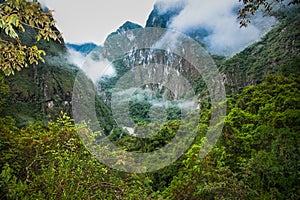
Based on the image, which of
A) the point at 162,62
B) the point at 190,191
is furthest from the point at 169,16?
the point at 190,191

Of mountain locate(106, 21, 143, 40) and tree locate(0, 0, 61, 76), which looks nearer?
tree locate(0, 0, 61, 76)

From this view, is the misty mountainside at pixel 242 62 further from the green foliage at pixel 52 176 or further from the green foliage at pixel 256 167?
the green foliage at pixel 52 176

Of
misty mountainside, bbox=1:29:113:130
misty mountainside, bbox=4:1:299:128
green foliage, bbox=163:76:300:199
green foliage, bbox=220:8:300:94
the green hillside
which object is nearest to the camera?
the green hillside

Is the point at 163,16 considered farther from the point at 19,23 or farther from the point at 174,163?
the point at 19,23

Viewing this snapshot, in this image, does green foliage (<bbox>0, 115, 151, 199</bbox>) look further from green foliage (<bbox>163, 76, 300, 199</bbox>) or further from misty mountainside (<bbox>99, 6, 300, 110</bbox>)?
misty mountainside (<bbox>99, 6, 300, 110</bbox>)

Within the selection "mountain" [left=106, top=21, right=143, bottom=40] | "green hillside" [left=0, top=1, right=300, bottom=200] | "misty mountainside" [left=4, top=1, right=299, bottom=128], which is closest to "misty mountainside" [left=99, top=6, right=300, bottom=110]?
"misty mountainside" [left=4, top=1, right=299, bottom=128]

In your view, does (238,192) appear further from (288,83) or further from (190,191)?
(288,83)

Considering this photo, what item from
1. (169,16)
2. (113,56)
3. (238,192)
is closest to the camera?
(238,192)

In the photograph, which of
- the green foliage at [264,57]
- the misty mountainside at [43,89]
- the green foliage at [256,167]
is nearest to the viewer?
the green foliage at [256,167]

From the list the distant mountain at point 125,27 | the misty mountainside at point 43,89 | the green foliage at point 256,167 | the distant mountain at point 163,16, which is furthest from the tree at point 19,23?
the distant mountain at point 125,27

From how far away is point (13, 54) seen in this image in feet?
8.27

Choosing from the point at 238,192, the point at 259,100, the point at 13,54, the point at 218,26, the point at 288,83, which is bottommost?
the point at 238,192

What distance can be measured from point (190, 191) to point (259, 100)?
34.7 feet

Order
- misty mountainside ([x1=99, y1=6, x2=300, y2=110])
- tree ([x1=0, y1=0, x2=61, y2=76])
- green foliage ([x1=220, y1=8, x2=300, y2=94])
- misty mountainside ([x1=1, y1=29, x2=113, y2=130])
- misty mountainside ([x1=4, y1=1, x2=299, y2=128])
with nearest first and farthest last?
tree ([x1=0, y1=0, x2=61, y2=76])
misty mountainside ([x1=99, y1=6, x2=300, y2=110])
green foliage ([x1=220, y1=8, x2=300, y2=94])
misty mountainside ([x1=4, y1=1, x2=299, y2=128])
misty mountainside ([x1=1, y1=29, x2=113, y2=130])
